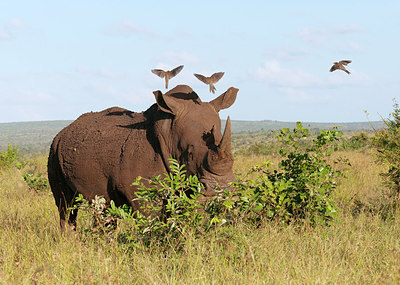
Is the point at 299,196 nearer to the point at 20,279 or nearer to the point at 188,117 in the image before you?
the point at 188,117

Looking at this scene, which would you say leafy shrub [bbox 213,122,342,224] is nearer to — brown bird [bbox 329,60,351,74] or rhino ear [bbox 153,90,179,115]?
rhino ear [bbox 153,90,179,115]

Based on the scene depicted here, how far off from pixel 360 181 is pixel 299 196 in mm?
4891

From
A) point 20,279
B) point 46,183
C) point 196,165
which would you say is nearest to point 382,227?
point 196,165

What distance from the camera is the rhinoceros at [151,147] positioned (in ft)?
15.4

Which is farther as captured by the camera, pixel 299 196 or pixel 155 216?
pixel 299 196

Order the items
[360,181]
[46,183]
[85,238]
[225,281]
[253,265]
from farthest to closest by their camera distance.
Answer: [46,183] → [360,181] → [85,238] → [253,265] → [225,281]

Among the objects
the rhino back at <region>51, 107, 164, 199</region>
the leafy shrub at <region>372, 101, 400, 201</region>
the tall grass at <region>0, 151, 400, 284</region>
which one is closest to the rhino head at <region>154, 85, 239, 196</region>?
the rhino back at <region>51, 107, 164, 199</region>

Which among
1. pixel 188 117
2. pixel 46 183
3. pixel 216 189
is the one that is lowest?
pixel 46 183

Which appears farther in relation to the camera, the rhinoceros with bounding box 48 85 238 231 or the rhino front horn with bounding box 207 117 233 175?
the rhinoceros with bounding box 48 85 238 231

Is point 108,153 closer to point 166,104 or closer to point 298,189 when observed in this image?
point 166,104

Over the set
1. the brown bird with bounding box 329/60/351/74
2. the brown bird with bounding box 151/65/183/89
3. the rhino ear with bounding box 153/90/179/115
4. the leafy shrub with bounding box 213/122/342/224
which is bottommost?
the leafy shrub with bounding box 213/122/342/224

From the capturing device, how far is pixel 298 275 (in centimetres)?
404

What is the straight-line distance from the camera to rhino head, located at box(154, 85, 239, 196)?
15.1ft

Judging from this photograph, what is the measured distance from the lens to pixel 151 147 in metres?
5.19
